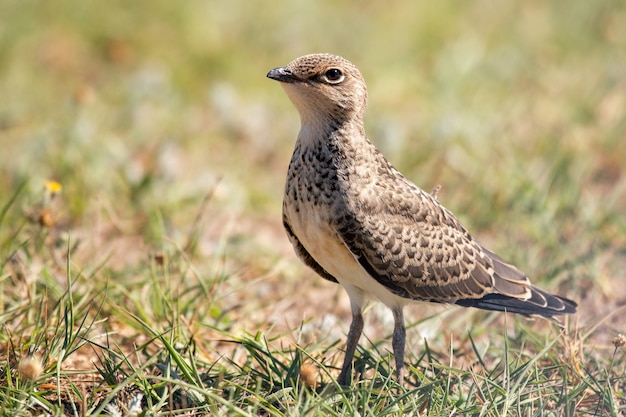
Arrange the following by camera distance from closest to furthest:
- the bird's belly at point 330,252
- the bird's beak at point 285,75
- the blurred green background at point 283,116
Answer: the bird's belly at point 330,252, the bird's beak at point 285,75, the blurred green background at point 283,116

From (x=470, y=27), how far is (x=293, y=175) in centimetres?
619

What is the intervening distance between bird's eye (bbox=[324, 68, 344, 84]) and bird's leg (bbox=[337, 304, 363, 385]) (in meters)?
1.13

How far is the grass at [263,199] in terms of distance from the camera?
12.8ft

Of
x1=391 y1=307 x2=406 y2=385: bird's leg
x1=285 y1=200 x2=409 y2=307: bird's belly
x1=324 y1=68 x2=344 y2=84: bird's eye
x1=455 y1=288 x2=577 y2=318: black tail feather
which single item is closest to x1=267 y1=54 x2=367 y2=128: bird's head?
x1=324 y1=68 x2=344 y2=84: bird's eye

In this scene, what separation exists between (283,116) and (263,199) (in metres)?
1.50

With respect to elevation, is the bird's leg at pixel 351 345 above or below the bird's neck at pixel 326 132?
below

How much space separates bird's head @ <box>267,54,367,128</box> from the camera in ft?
14.1

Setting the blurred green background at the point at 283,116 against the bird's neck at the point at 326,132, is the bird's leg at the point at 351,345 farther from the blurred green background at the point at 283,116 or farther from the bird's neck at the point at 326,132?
the blurred green background at the point at 283,116

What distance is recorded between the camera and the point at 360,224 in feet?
13.5

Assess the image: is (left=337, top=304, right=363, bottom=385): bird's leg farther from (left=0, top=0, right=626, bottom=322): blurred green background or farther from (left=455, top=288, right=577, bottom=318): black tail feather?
(left=0, top=0, right=626, bottom=322): blurred green background

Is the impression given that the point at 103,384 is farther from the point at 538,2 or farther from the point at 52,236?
the point at 538,2

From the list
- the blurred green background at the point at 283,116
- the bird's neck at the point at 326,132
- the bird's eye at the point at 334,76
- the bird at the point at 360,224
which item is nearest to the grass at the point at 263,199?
the blurred green background at the point at 283,116

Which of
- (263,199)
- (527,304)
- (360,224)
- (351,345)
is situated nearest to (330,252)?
(360,224)

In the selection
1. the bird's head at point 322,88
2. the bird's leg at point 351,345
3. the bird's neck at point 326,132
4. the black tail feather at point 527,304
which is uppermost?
the bird's head at point 322,88
